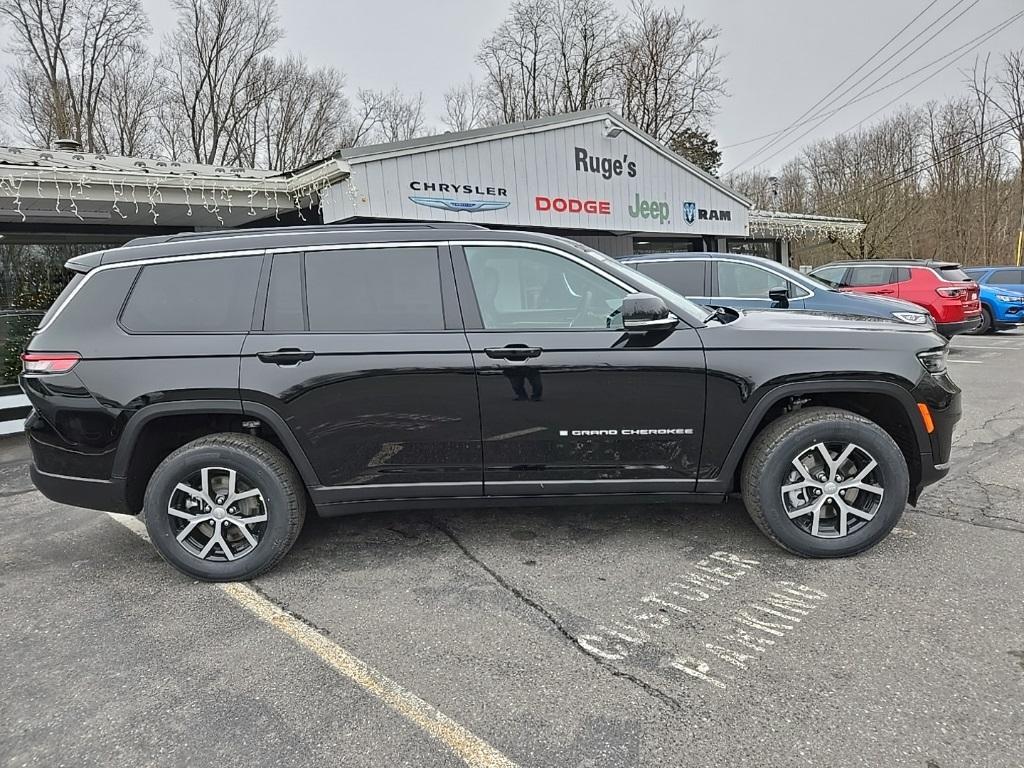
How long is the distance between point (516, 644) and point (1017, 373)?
964 cm

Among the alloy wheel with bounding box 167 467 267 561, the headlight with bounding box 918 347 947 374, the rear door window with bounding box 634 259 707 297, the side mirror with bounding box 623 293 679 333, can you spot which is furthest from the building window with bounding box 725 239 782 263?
the alloy wheel with bounding box 167 467 267 561

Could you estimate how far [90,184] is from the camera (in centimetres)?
783

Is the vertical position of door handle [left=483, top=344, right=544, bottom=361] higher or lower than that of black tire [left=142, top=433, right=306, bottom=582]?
higher

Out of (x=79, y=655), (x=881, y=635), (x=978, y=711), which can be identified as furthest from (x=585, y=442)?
(x=79, y=655)

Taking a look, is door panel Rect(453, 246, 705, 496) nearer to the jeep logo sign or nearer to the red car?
the red car

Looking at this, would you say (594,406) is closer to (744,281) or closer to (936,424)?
(936,424)

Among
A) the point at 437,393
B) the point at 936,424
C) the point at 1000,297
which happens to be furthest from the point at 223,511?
the point at 1000,297

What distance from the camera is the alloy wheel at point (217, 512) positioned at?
129 inches

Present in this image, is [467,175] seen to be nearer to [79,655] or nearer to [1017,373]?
[1017,373]

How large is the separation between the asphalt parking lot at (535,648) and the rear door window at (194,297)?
55.5 inches

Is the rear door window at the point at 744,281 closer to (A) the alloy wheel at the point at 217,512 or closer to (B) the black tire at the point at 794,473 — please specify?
(B) the black tire at the point at 794,473

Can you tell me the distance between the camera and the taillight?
323 centimetres

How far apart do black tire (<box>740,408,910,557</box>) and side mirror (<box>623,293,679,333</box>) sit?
81 cm

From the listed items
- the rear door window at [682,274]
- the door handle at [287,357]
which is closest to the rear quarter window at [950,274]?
the rear door window at [682,274]
